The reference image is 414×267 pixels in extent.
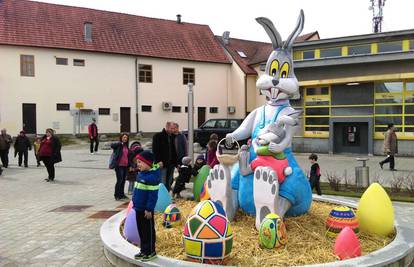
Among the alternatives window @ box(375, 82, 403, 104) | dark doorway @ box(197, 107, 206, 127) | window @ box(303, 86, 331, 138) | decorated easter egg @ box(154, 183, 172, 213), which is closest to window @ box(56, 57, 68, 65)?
dark doorway @ box(197, 107, 206, 127)

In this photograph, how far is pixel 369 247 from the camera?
5.83 m

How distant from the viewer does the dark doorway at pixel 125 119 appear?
33969 mm

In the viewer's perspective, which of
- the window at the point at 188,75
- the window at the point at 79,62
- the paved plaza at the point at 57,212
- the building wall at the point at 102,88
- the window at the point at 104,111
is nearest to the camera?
the paved plaza at the point at 57,212

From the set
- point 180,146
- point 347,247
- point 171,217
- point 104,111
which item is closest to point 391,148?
point 180,146

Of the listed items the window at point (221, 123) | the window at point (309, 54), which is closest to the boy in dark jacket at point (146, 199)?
the window at point (309, 54)

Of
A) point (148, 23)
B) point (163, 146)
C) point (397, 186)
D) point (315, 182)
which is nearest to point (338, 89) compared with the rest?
point (397, 186)

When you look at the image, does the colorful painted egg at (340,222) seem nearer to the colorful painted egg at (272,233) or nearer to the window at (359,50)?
the colorful painted egg at (272,233)

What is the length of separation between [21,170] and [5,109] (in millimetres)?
14170

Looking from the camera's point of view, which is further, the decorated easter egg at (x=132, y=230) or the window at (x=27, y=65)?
the window at (x=27, y=65)

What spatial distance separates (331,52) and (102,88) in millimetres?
17785

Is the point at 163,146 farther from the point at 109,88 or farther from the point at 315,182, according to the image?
the point at 109,88

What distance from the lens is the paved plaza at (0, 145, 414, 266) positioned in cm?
614

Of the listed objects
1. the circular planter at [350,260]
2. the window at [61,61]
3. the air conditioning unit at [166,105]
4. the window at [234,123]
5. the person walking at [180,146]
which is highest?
the window at [61,61]

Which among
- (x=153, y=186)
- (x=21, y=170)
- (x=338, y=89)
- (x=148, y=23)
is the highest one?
(x=148, y=23)
